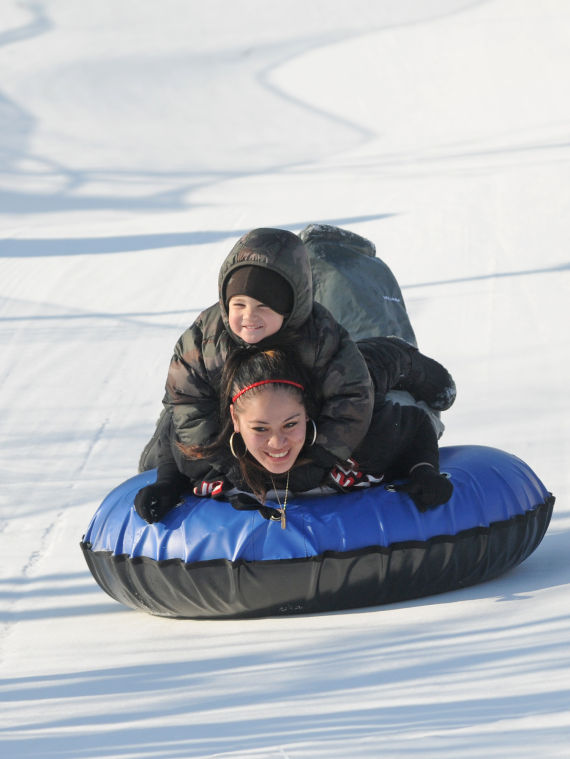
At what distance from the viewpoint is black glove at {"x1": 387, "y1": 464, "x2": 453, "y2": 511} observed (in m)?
3.59

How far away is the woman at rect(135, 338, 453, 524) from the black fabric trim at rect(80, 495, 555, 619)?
0.15m

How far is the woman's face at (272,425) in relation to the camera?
11.3ft

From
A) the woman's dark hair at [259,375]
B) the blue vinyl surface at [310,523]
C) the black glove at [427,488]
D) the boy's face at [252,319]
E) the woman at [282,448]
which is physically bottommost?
the blue vinyl surface at [310,523]

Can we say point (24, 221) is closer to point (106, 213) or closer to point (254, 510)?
point (106, 213)

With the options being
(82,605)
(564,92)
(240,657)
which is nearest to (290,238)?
(240,657)

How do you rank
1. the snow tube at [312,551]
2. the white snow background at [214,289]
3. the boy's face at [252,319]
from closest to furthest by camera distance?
the white snow background at [214,289], the boy's face at [252,319], the snow tube at [312,551]

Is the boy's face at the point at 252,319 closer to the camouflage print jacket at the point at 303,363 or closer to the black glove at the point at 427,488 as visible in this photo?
the camouflage print jacket at the point at 303,363

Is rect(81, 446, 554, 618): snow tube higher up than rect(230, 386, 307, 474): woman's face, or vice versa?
rect(230, 386, 307, 474): woman's face

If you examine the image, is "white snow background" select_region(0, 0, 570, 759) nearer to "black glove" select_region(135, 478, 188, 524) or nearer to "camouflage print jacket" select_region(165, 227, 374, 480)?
"black glove" select_region(135, 478, 188, 524)

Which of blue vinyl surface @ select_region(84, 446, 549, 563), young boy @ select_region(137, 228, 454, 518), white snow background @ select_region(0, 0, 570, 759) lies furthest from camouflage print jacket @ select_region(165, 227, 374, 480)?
white snow background @ select_region(0, 0, 570, 759)

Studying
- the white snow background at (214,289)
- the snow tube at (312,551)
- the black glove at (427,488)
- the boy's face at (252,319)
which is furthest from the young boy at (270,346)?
the white snow background at (214,289)

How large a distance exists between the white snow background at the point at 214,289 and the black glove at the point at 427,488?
290mm

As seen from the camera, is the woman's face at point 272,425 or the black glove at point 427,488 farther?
the black glove at point 427,488

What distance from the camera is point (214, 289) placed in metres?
8.48
